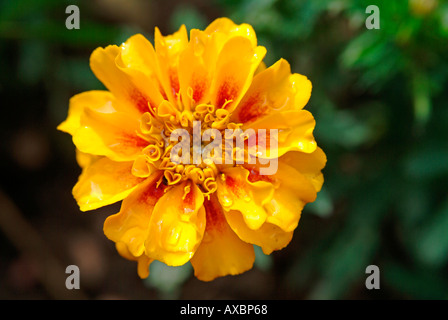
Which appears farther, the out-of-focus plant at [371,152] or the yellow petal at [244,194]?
the out-of-focus plant at [371,152]

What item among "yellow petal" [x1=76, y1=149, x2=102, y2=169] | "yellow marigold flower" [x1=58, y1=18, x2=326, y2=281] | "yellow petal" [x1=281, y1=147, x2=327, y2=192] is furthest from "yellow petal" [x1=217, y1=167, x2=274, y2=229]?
"yellow petal" [x1=76, y1=149, x2=102, y2=169]

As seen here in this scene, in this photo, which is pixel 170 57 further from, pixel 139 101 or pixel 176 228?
pixel 176 228

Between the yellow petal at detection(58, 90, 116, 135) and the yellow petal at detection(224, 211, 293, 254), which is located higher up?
the yellow petal at detection(58, 90, 116, 135)

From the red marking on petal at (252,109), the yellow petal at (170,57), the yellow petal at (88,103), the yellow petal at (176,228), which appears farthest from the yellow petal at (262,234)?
the yellow petal at (88,103)

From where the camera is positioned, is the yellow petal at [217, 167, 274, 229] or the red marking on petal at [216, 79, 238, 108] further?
the red marking on petal at [216, 79, 238, 108]

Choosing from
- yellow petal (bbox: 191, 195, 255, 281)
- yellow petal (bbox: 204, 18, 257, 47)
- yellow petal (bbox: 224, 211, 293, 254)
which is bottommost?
yellow petal (bbox: 191, 195, 255, 281)

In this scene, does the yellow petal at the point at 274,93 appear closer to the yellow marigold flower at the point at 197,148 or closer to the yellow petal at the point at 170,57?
the yellow marigold flower at the point at 197,148

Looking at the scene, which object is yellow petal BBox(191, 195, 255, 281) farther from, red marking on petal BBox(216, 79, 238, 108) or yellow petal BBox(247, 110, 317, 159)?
red marking on petal BBox(216, 79, 238, 108)
